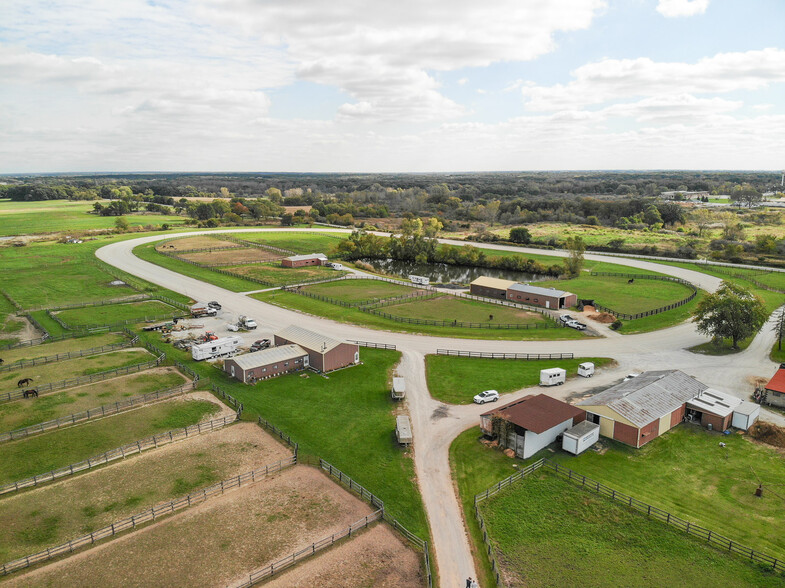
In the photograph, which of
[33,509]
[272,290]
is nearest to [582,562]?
[33,509]

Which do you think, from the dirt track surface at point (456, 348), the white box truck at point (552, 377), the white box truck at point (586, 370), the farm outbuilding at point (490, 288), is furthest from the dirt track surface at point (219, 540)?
the farm outbuilding at point (490, 288)

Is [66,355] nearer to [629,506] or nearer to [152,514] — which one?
[152,514]

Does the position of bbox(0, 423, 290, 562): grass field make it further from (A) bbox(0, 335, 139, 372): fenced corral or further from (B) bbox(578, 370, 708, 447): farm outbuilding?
(A) bbox(0, 335, 139, 372): fenced corral

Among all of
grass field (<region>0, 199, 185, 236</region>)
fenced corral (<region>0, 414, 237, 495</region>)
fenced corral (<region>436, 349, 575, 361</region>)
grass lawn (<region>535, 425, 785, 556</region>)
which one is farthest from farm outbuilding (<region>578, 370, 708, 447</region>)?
grass field (<region>0, 199, 185, 236</region>)

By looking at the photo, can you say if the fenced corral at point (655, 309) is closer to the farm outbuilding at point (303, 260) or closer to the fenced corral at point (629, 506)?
the fenced corral at point (629, 506)

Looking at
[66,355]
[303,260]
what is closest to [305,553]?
[66,355]

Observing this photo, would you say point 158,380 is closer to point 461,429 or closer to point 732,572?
point 461,429
